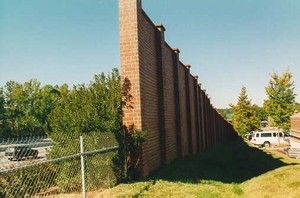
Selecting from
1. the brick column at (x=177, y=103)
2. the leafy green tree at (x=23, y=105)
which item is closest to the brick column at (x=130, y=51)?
the brick column at (x=177, y=103)

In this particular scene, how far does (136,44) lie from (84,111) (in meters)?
2.37

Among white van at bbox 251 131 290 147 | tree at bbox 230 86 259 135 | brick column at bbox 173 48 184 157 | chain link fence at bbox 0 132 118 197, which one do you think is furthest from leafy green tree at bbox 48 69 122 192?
tree at bbox 230 86 259 135

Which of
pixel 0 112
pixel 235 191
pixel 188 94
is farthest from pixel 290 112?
pixel 0 112

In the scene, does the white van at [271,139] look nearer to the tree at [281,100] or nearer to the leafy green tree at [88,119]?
the tree at [281,100]

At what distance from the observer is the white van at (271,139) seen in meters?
31.1

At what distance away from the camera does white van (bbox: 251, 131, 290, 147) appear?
31.1m

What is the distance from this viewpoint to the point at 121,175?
7395 millimetres

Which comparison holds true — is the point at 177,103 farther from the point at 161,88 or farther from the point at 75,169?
the point at 75,169

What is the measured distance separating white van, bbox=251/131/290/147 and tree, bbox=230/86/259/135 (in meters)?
17.6

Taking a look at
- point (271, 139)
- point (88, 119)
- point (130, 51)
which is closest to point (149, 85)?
point (130, 51)

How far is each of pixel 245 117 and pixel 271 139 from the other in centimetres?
1918

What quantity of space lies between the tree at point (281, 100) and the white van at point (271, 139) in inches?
75.9

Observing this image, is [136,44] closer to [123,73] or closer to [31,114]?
[123,73]

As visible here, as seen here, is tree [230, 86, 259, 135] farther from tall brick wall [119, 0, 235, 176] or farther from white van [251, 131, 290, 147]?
tall brick wall [119, 0, 235, 176]
